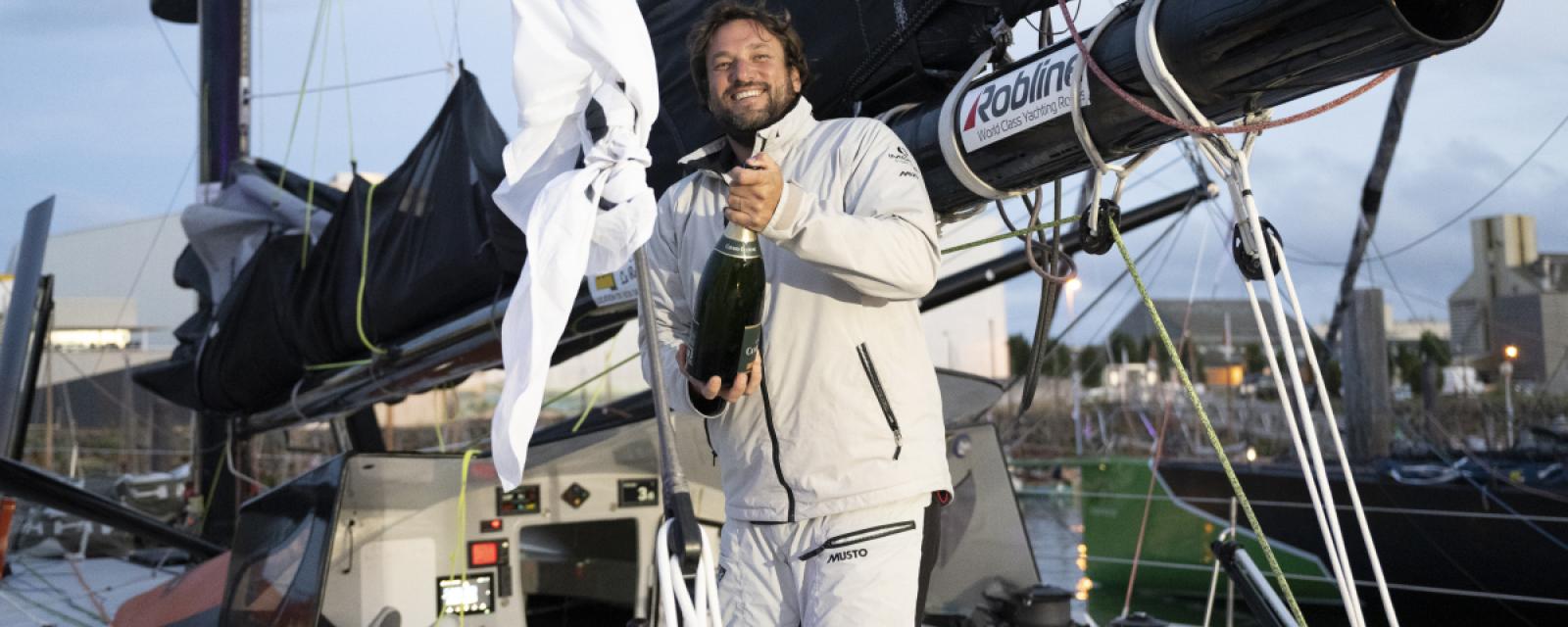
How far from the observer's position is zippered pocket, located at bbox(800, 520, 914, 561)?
208cm

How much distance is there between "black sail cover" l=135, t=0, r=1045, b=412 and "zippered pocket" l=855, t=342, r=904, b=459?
2.97ft

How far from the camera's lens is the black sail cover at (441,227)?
9.55ft

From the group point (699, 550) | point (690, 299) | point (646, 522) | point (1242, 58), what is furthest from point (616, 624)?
point (1242, 58)

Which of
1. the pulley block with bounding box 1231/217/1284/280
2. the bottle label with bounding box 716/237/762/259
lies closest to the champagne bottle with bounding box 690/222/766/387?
the bottle label with bounding box 716/237/762/259

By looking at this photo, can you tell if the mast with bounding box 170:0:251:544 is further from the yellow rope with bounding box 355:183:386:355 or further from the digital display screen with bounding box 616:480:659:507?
the digital display screen with bounding box 616:480:659:507

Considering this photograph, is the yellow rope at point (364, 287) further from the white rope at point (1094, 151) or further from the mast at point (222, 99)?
the white rope at point (1094, 151)

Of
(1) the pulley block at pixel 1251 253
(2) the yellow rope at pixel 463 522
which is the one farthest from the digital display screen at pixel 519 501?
(1) the pulley block at pixel 1251 253

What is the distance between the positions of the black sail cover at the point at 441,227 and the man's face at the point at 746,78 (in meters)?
0.61

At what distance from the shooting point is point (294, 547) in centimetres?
394

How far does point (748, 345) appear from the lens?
203 cm

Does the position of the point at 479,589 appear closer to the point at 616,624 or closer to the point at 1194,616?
the point at 616,624

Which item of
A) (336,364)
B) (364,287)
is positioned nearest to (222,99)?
(336,364)

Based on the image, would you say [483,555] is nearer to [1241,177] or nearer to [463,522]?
[463,522]

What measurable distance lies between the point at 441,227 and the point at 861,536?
273cm
